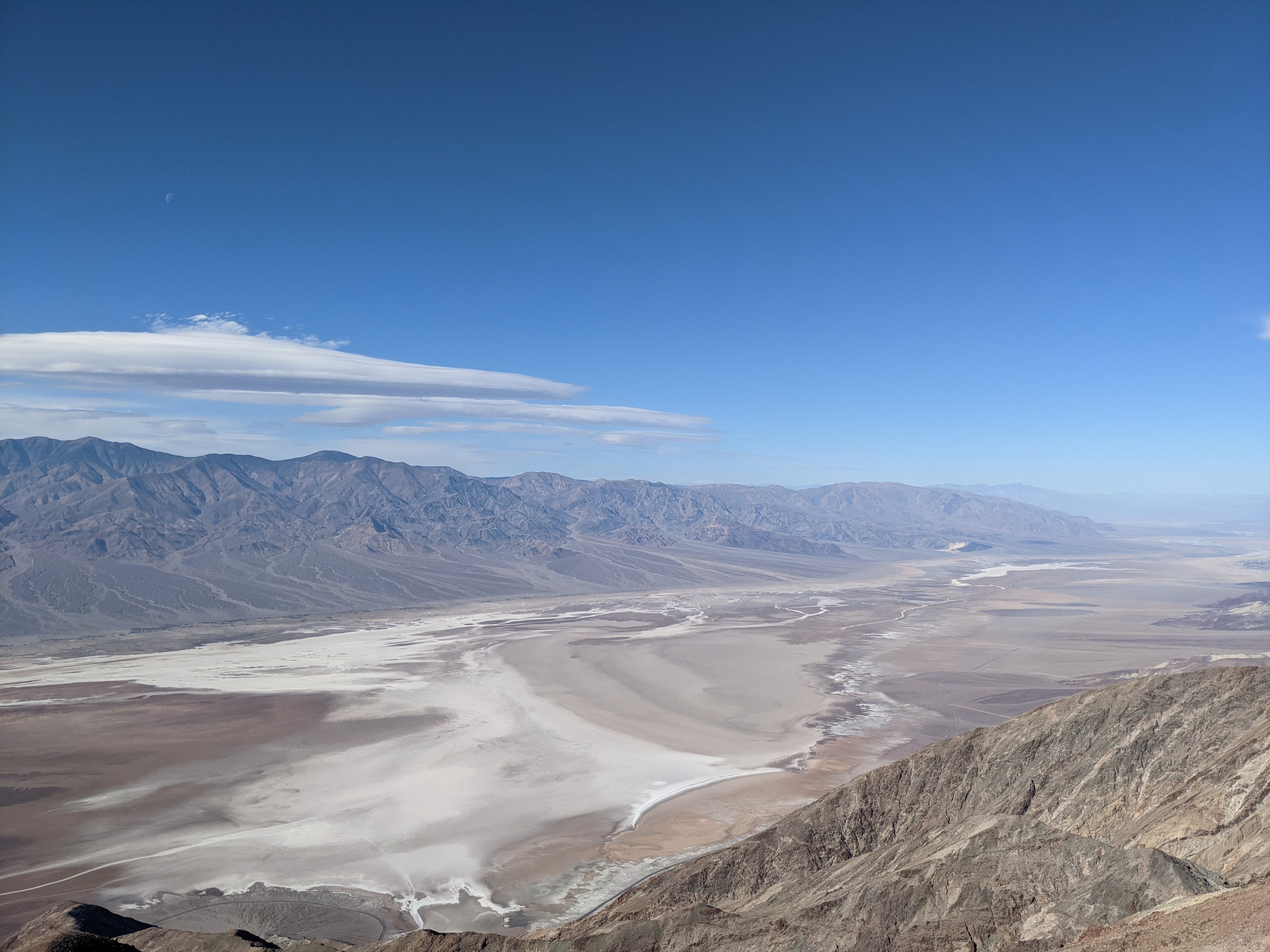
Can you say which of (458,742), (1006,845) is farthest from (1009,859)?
(458,742)

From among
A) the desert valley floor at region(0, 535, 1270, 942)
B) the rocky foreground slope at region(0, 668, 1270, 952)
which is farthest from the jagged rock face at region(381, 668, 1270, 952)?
the desert valley floor at region(0, 535, 1270, 942)

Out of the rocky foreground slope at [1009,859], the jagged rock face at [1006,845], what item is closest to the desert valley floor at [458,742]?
the rocky foreground slope at [1009,859]

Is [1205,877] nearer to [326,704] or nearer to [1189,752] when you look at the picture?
[1189,752]

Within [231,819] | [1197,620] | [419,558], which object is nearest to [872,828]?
[231,819]

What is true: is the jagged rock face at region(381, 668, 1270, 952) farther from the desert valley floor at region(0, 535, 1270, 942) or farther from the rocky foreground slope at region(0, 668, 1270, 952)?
the desert valley floor at region(0, 535, 1270, 942)

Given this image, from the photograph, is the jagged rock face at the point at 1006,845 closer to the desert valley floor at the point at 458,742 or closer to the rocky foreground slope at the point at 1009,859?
the rocky foreground slope at the point at 1009,859

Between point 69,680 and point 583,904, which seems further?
point 69,680
